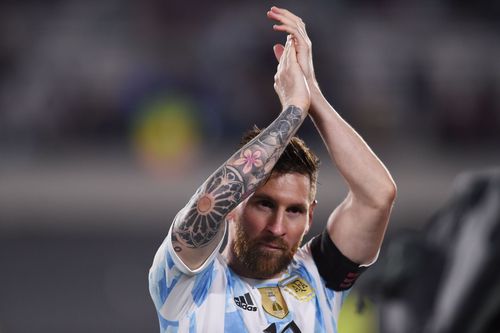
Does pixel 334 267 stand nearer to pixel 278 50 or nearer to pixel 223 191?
pixel 223 191

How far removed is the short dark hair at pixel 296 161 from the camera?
13.1 ft

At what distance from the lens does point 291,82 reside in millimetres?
3916

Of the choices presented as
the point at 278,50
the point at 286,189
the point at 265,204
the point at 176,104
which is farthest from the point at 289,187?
the point at 176,104

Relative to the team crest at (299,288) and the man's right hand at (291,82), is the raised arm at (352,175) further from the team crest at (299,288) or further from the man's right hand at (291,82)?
the team crest at (299,288)

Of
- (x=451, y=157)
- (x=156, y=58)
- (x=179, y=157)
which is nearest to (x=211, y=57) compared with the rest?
(x=156, y=58)

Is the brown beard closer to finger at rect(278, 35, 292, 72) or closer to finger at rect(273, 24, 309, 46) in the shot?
finger at rect(278, 35, 292, 72)

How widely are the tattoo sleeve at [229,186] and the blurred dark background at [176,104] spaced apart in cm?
698

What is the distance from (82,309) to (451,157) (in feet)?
17.3

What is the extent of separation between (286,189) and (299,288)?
1.48ft

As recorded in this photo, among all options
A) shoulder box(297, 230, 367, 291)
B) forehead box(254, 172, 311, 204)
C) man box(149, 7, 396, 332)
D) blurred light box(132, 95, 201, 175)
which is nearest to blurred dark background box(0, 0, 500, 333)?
blurred light box(132, 95, 201, 175)

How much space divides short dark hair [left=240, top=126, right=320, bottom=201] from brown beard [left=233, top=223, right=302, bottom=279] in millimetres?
274

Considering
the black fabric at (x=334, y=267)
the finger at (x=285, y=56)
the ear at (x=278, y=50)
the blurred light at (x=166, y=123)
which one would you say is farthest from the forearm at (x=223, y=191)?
the blurred light at (x=166, y=123)

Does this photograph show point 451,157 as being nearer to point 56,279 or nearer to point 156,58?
point 156,58

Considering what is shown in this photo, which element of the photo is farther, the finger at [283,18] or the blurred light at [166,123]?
the blurred light at [166,123]
